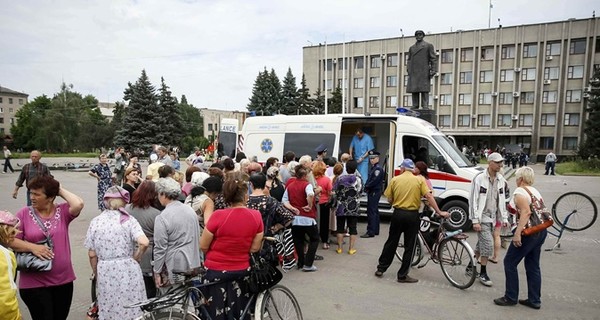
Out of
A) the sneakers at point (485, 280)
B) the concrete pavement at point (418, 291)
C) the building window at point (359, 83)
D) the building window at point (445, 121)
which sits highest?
the building window at point (359, 83)

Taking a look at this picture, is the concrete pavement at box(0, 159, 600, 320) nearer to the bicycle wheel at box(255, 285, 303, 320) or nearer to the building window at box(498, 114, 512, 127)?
the bicycle wheel at box(255, 285, 303, 320)

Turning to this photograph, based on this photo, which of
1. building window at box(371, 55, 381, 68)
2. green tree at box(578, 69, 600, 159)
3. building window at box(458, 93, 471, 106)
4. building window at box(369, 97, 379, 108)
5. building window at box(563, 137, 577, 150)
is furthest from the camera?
building window at box(369, 97, 379, 108)

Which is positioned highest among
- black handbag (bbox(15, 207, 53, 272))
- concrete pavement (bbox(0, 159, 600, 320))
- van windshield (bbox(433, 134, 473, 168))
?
van windshield (bbox(433, 134, 473, 168))

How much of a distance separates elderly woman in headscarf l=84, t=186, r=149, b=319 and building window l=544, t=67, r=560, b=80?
5357 centimetres

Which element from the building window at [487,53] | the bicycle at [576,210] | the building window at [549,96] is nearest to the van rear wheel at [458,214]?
the bicycle at [576,210]

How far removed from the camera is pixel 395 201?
224 inches

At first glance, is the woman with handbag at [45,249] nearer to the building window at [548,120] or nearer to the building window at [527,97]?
the building window at [527,97]

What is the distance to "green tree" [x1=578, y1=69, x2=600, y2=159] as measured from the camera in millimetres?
35537

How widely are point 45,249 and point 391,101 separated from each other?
175 feet

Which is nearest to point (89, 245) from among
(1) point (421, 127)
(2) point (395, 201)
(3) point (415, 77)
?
(2) point (395, 201)

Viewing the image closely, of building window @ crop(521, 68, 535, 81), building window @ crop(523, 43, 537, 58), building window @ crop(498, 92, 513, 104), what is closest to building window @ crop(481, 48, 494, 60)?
building window @ crop(523, 43, 537, 58)

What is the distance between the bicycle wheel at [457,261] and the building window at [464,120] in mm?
47884

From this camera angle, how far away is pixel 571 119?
45.3 metres

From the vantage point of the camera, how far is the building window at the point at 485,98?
48125mm
